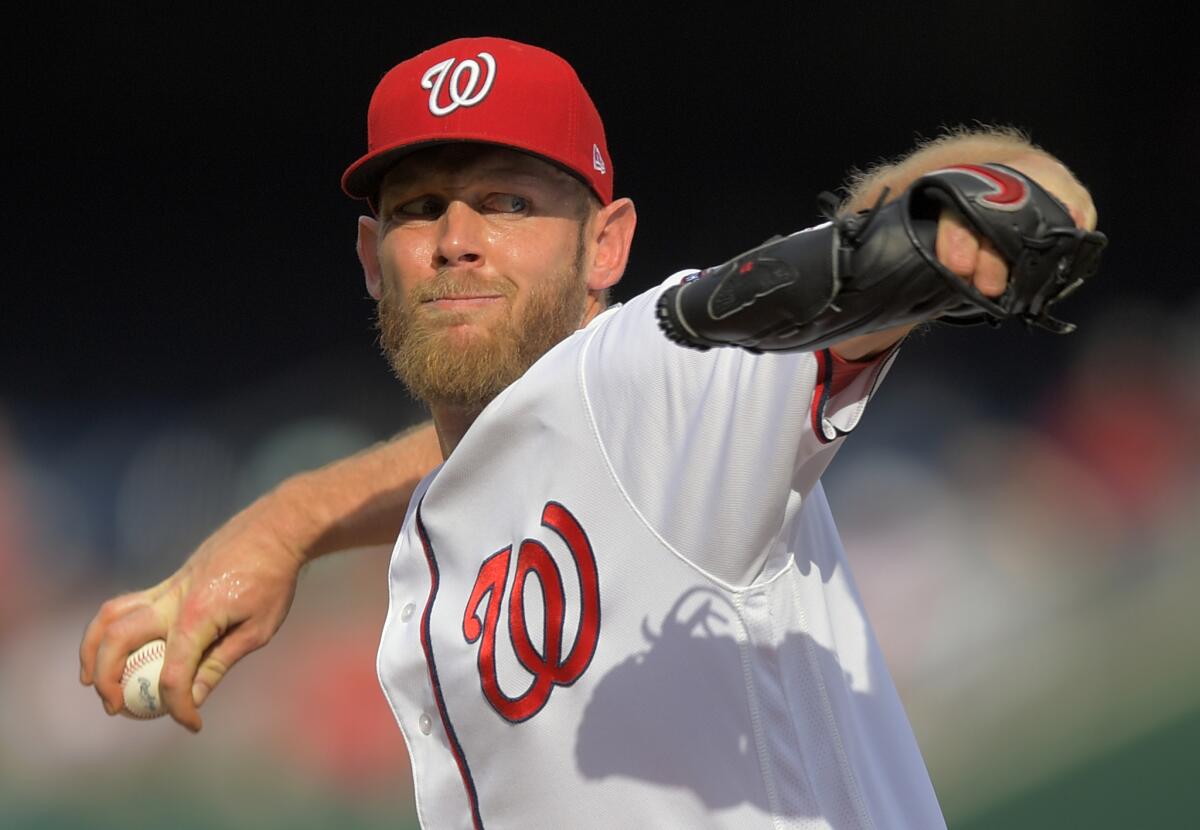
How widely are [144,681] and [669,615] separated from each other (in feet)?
2.59

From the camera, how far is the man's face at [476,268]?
140 centimetres

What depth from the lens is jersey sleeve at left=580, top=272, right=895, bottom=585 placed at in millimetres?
945

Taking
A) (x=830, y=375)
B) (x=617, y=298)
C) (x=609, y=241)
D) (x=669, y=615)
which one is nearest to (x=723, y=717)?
(x=669, y=615)

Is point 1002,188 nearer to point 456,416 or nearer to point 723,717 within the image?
point 723,717

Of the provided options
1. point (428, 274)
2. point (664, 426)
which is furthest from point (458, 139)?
point (664, 426)

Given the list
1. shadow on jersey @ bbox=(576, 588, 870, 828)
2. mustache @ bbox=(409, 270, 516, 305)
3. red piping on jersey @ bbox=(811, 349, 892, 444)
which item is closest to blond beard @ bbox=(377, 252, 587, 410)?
mustache @ bbox=(409, 270, 516, 305)

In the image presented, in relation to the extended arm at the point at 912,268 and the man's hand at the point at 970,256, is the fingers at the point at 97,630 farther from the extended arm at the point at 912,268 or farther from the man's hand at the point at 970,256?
the man's hand at the point at 970,256

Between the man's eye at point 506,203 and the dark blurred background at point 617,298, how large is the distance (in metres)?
1.88

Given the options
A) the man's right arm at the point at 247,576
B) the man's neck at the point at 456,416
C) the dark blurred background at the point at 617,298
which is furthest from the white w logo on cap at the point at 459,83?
the dark blurred background at the point at 617,298

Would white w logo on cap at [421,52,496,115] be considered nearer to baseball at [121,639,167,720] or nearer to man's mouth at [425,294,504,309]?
man's mouth at [425,294,504,309]

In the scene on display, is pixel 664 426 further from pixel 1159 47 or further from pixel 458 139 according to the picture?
pixel 1159 47

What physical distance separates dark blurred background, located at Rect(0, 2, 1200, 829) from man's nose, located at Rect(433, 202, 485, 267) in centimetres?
190

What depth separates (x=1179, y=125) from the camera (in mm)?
3199

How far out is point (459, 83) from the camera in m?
1.46
